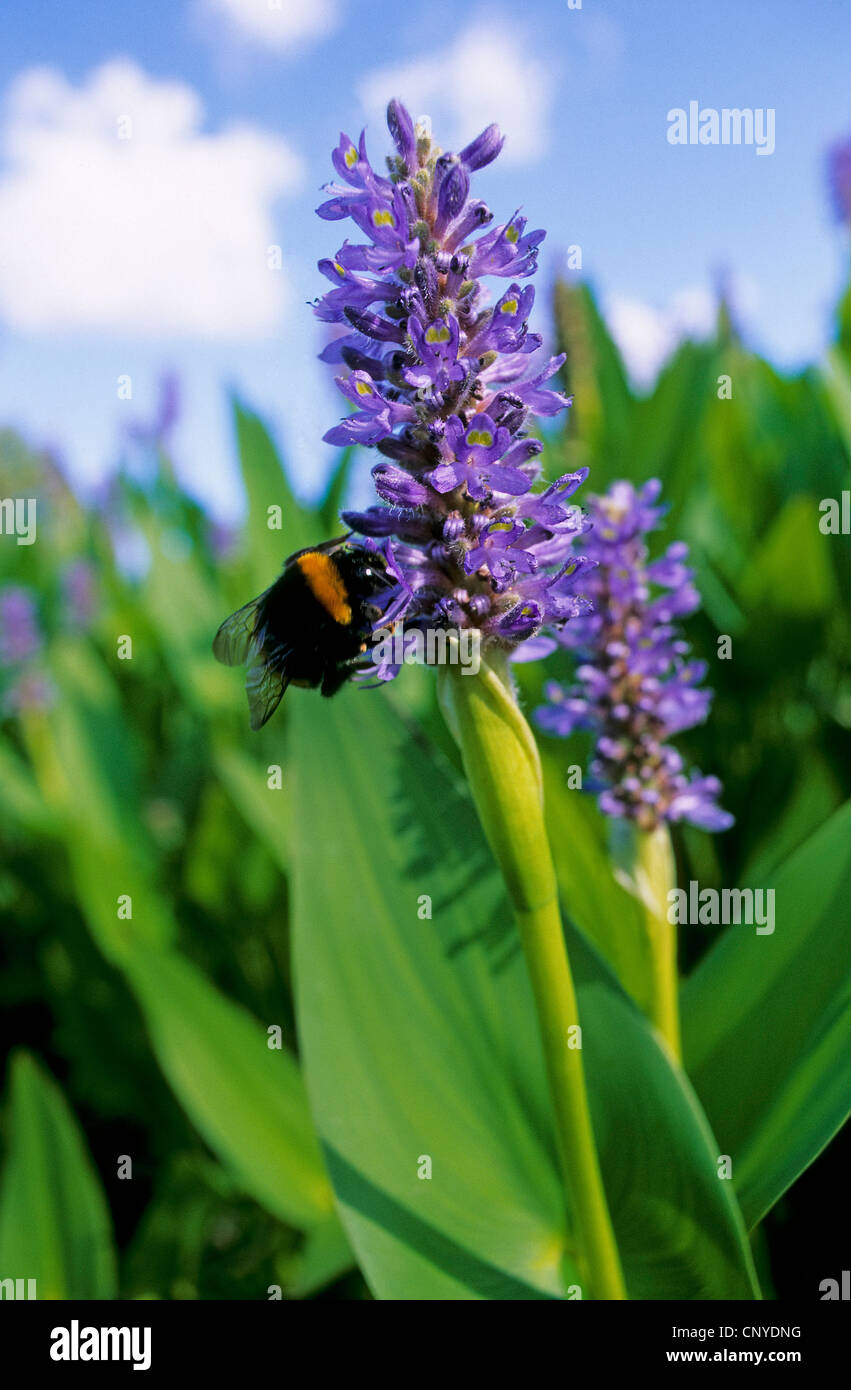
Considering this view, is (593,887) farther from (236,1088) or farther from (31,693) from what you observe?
(31,693)

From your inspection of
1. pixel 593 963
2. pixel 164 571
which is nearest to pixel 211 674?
pixel 164 571

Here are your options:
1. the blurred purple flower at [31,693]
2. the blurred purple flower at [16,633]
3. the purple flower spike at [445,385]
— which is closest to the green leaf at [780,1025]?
the purple flower spike at [445,385]

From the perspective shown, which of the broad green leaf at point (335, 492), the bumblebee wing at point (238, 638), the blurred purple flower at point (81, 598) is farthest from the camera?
the blurred purple flower at point (81, 598)

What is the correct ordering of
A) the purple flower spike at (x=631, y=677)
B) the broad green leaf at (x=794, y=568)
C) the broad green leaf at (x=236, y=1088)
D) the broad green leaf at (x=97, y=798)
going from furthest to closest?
1. the broad green leaf at (x=97, y=798)
2. the broad green leaf at (x=794, y=568)
3. the broad green leaf at (x=236, y=1088)
4. the purple flower spike at (x=631, y=677)

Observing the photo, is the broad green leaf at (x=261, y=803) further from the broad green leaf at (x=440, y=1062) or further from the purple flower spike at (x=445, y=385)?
the purple flower spike at (x=445, y=385)

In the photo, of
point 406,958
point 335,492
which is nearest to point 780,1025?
point 406,958

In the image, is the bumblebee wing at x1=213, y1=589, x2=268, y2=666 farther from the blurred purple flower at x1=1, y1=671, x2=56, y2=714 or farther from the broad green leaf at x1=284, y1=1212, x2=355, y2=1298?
the blurred purple flower at x1=1, y1=671, x2=56, y2=714

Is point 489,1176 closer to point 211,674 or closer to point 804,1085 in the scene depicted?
point 804,1085

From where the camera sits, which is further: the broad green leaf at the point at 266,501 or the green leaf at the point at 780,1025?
the broad green leaf at the point at 266,501
